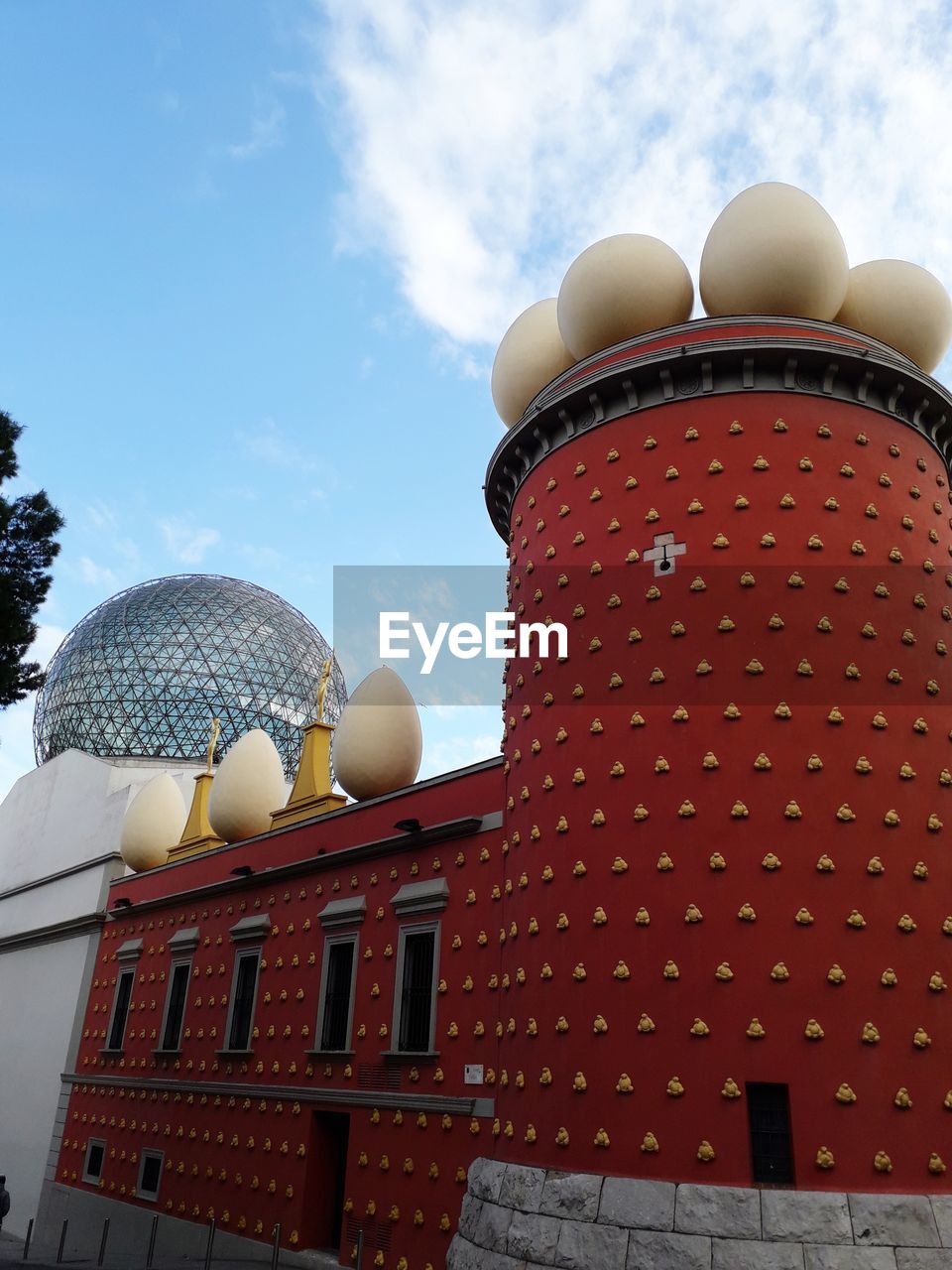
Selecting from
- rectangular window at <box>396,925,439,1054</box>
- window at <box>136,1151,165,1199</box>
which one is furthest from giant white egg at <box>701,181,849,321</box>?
window at <box>136,1151,165,1199</box>

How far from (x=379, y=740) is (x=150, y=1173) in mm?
10930

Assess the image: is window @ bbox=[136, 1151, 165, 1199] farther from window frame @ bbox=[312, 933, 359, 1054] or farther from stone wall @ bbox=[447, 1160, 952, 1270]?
stone wall @ bbox=[447, 1160, 952, 1270]

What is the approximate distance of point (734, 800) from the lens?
1157 cm

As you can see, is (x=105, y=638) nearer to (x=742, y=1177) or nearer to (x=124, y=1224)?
(x=124, y=1224)

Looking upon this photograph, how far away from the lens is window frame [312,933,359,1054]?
16969 mm

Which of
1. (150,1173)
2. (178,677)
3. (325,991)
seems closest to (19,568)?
(325,991)

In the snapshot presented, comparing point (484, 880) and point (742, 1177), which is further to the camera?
point (484, 880)

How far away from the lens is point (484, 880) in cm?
1520

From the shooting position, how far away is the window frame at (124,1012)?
78.6 ft

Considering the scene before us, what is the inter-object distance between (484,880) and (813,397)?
27.4 ft

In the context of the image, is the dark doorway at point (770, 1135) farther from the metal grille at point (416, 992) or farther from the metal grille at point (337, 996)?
the metal grille at point (337, 996)

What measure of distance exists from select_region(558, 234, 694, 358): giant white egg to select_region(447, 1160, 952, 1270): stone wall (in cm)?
1091

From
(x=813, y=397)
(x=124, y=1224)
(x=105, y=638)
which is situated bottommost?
(x=124, y=1224)

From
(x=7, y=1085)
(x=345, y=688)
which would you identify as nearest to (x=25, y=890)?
(x=7, y=1085)
